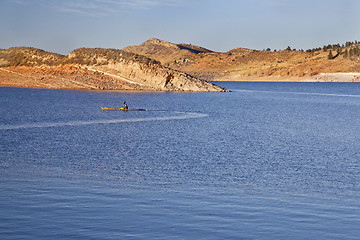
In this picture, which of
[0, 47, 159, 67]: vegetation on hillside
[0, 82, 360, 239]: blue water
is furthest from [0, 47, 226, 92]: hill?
[0, 82, 360, 239]: blue water

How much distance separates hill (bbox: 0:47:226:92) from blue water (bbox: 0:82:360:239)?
169 feet

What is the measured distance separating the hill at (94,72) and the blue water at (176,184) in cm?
5151

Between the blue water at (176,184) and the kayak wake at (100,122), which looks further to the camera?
the kayak wake at (100,122)

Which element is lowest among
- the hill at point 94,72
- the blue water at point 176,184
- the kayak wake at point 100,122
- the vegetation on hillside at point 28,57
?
the blue water at point 176,184

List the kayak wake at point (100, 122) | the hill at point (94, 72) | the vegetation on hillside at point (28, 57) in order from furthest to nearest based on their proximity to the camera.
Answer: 1. the vegetation on hillside at point (28, 57)
2. the hill at point (94, 72)
3. the kayak wake at point (100, 122)

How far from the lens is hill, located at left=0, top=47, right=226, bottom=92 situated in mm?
86688

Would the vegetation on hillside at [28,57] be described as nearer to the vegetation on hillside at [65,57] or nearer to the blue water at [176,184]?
the vegetation on hillside at [65,57]

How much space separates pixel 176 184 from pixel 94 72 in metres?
73.5

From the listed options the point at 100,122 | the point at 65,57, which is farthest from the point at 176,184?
the point at 65,57

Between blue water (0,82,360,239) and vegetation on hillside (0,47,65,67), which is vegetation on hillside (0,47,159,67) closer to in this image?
vegetation on hillside (0,47,65,67)

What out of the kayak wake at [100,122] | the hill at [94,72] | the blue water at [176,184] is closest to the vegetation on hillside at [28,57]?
the hill at [94,72]

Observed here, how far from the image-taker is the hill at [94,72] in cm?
8669

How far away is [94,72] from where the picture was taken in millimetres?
89188

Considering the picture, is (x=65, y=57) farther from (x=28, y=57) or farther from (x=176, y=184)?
(x=176, y=184)
